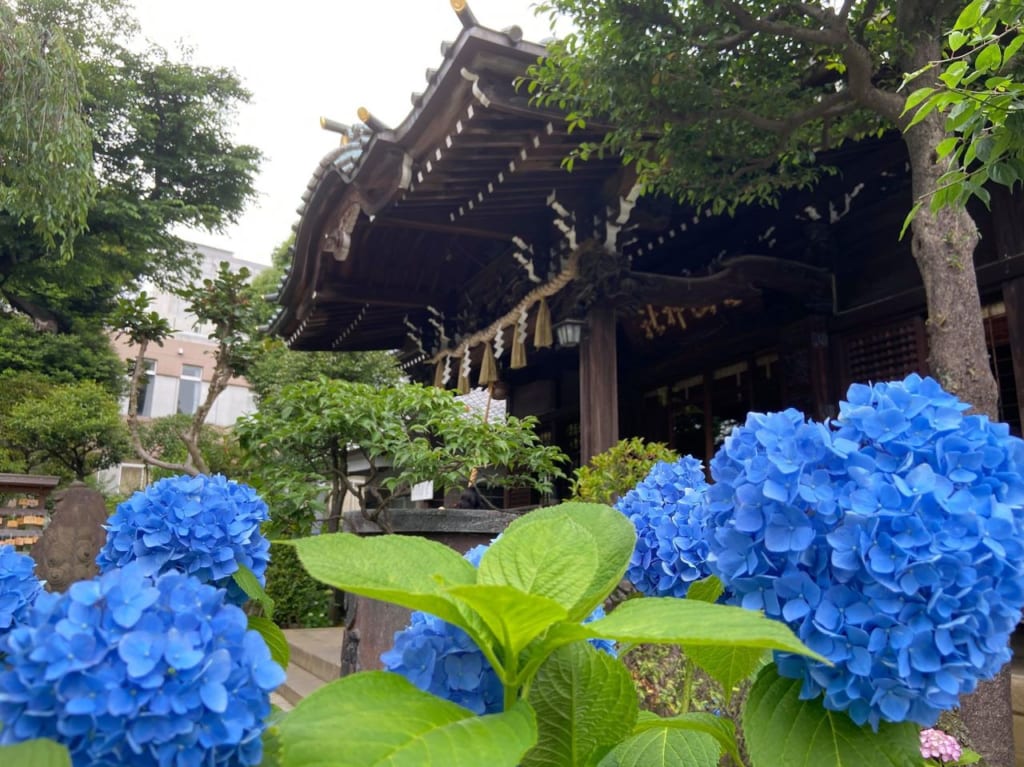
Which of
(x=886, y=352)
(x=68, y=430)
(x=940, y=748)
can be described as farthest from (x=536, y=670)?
(x=68, y=430)

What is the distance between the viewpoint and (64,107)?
779 centimetres

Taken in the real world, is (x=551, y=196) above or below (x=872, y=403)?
above

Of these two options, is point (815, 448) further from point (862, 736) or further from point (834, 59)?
point (834, 59)

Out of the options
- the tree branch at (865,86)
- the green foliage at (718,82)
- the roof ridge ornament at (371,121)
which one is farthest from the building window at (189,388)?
the tree branch at (865,86)

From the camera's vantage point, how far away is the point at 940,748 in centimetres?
214

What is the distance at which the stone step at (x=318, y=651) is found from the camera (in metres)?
5.55

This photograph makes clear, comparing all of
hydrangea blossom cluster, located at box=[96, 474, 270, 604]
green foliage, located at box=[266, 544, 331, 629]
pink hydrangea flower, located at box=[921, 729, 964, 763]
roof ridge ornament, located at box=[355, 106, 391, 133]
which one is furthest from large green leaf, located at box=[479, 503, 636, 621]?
green foliage, located at box=[266, 544, 331, 629]

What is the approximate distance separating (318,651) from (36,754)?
20.3 ft

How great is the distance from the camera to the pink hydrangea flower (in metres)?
2.11

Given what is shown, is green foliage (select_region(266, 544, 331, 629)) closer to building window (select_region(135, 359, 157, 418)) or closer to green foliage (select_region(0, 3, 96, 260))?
green foliage (select_region(0, 3, 96, 260))

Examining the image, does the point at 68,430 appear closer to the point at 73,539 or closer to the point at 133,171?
the point at 133,171

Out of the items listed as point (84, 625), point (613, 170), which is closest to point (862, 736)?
point (84, 625)

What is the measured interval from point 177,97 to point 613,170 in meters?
18.9

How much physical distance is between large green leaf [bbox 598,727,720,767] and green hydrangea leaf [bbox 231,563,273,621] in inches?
24.9
